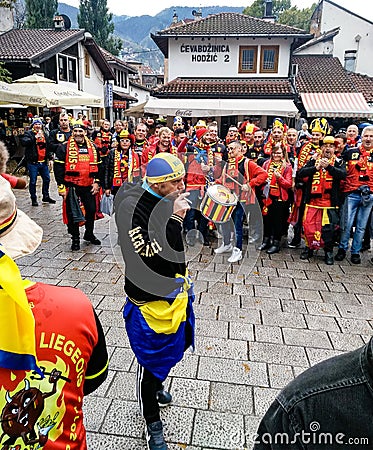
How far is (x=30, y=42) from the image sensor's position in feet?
65.2

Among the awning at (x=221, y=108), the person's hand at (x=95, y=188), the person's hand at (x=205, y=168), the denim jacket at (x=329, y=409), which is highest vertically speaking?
the awning at (x=221, y=108)

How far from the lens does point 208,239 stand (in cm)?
676

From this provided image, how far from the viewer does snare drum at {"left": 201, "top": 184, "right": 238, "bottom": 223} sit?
445 cm

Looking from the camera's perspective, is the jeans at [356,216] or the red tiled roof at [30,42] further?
the red tiled roof at [30,42]

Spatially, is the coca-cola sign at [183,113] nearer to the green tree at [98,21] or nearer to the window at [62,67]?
the window at [62,67]

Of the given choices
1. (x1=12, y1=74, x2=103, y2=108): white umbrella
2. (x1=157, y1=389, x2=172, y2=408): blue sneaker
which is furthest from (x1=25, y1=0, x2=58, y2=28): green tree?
(x1=157, y1=389, x2=172, y2=408): blue sneaker

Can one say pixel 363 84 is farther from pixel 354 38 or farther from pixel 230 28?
pixel 230 28

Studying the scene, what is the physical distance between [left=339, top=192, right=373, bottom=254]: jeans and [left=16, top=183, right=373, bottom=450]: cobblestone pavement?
0.41m

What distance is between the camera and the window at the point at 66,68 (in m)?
21.2

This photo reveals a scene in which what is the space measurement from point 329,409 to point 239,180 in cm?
520

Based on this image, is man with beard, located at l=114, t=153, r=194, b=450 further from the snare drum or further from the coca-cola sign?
the coca-cola sign

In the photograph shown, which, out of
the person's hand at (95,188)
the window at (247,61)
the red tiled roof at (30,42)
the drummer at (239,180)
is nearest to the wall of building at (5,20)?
the red tiled roof at (30,42)

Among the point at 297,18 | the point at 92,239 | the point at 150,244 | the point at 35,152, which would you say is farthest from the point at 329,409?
the point at 297,18

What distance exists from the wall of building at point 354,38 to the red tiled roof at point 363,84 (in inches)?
156
